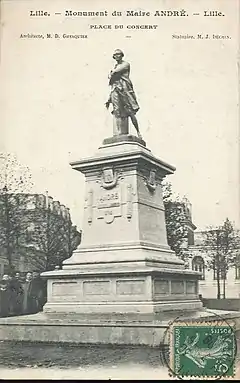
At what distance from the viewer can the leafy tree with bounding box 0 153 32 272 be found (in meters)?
4.07

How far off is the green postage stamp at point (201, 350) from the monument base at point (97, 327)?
75 millimetres

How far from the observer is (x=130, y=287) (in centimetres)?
397

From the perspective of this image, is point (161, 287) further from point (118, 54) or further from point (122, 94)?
point (118, 54)

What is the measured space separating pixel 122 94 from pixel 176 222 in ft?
3.40

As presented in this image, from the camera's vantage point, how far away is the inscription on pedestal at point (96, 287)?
4047 mm

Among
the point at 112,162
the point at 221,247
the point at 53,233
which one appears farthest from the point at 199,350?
the point at 112,162

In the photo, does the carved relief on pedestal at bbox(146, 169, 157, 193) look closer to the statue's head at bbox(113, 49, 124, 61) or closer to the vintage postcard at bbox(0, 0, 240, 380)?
the vintage postcard at bbox(0, 0, 240, 380)

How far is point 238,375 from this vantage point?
3.65m

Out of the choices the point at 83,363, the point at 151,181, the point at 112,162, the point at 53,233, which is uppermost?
the point at 112,162

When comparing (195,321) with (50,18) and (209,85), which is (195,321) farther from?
(50,18)

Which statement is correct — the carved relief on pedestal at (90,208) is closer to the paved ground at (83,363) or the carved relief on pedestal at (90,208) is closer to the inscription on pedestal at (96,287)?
the inscription on pedestal at (96,287)

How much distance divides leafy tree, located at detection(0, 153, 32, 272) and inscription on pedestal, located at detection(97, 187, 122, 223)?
54cm

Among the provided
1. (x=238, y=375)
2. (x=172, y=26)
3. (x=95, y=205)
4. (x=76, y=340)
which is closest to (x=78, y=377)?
(x=76, y=340)

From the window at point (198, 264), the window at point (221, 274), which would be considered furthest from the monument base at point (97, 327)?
the window at point (198, 264)
